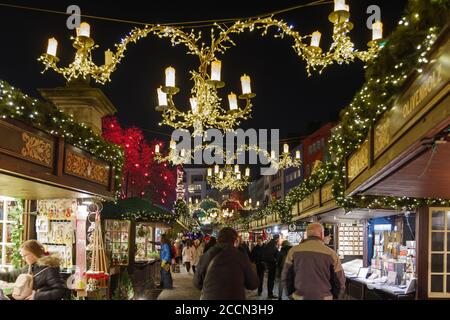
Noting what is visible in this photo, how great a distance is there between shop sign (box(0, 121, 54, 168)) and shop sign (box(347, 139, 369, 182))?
15.0 feet

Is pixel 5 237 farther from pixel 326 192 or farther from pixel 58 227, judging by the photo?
pixel 326 192

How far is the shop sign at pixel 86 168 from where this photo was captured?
8727 millimetres

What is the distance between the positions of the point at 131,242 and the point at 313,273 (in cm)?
1298

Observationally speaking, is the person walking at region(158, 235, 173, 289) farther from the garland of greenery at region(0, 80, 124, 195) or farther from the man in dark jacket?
the man in dark jacket

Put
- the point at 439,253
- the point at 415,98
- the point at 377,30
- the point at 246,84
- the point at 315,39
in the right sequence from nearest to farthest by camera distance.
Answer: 1. the point at 415,98
2. the point at 377,30
3. the point at 315,39
4. the point at 246,84
5. the point at 439,253

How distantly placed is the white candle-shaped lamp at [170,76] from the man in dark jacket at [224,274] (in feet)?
14.0

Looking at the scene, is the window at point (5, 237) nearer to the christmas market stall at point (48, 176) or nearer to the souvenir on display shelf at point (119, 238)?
the christmas market stall at point (48, 176)

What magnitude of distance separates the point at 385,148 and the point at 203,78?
5403 mm

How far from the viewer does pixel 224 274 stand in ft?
20.4

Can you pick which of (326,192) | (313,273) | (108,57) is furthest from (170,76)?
(326,192)

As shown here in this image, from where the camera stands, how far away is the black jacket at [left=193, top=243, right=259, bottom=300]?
618 cm

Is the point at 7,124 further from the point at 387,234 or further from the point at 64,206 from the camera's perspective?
the point at 387,234

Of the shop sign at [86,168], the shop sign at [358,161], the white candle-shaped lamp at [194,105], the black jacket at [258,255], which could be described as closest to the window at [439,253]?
the shop sign at [358,161]

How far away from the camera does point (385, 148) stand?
599 cm
